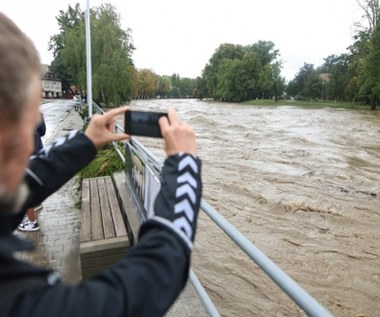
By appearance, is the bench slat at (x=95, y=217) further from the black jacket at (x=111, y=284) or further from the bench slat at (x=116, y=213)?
the black jacket at (x=111, y=284)

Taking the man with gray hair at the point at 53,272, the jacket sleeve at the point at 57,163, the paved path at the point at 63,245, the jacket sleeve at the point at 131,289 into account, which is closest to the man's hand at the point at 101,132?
the jacket sleeve at the point at 57,163

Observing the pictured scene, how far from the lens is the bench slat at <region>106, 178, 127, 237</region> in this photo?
3.71 metres

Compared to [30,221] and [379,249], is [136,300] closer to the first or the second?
[30,221]

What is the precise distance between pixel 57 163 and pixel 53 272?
2.04 feet

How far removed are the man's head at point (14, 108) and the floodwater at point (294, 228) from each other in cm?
400

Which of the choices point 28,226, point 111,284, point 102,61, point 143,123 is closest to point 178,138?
point 143,123

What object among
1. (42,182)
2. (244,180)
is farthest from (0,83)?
(244,180)

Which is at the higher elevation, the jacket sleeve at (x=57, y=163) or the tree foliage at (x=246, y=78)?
the tree foliage at (x=246, y=78)

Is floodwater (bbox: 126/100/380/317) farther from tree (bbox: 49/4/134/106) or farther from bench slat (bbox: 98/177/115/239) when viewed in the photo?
tree (bbox: 49/4/134/106)

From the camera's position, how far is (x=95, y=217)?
13.6 ft

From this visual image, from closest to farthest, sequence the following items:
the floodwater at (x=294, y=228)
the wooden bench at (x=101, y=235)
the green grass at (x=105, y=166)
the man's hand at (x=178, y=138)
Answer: the man's hand at (x=178, y=138)
the wooden bench at (x=101, y=235)
the floodwater at (x=294, y=228)
the green grass at (x=105, y=166)

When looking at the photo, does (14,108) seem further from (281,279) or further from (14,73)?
(281,279)

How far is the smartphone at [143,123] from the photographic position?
1265 millimetres

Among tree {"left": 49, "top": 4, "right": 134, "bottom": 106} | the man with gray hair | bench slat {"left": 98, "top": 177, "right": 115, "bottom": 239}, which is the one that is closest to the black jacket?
the man with gray hair
